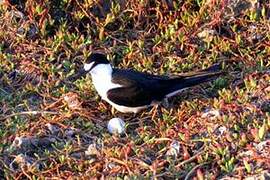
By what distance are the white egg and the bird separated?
5.3 inches

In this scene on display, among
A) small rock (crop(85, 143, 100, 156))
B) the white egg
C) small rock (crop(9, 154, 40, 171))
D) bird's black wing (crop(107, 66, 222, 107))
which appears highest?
bird's black wing (crop(107, 66, 222, 107))

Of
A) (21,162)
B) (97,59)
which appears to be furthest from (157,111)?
(21,162)

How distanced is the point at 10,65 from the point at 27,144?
1.16 meters

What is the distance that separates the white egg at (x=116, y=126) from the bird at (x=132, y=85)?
0.14m

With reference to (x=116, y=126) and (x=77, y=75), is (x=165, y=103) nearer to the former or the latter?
(x=116, y=126)

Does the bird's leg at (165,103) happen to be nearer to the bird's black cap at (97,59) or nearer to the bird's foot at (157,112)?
the bird's foot at (157,112)

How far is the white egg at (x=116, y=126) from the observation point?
5.10 meters

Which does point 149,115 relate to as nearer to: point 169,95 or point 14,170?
point 169,95

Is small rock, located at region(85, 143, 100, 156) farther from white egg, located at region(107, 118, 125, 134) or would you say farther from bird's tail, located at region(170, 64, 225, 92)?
bird's tail, located at region(170, 64, 225, 92)

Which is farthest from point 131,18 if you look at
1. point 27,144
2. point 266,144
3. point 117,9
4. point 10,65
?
point 266,144

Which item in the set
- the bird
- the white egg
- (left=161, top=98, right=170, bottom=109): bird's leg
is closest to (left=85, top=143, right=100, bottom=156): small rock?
the white egg

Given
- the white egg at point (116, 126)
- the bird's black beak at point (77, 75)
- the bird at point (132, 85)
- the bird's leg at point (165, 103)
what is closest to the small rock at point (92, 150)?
the white egg at point (116, 126)

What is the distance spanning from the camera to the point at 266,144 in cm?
454

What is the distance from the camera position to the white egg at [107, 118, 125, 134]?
5102 millimetres
